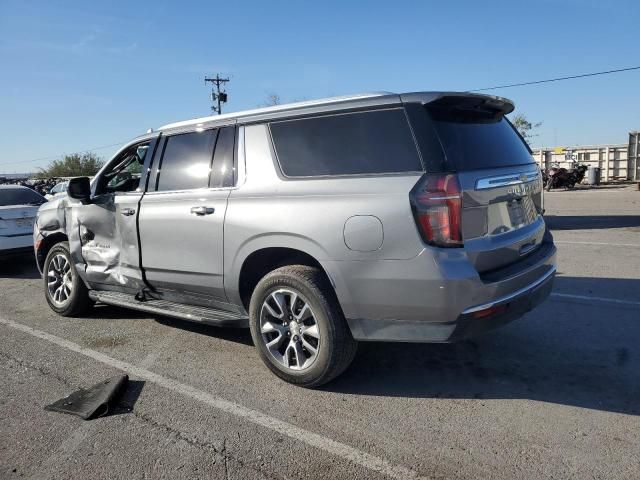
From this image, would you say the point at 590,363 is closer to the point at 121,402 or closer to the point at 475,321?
the point at 475,321

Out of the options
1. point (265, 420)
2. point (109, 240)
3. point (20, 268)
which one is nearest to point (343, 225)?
point (265, 420)

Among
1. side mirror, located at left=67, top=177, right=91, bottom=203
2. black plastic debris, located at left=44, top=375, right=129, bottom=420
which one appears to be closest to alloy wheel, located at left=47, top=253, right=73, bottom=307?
side mirror, located at left=67, top=177, right=91, bottom=203

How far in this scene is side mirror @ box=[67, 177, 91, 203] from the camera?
213 inches

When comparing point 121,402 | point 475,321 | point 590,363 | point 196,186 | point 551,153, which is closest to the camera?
point 475,321

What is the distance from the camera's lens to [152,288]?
500 cm

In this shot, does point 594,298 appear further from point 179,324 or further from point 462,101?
point 179,324

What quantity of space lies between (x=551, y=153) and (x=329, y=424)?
33.9 m

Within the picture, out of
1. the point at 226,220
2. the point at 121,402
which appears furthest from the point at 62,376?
the point at 226,220

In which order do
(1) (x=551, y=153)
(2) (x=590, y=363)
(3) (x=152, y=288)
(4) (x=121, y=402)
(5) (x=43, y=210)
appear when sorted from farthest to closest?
(1) (x=551, y=153), (5) (x=43, y=210), (3) (x=152, y=288), (2) (x=590, y=363), (4) (x=121, y=402)

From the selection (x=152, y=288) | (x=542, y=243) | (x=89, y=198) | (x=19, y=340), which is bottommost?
(x=19, y=340)

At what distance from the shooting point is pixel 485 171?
11.5ft

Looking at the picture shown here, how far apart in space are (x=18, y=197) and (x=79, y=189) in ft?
19.0

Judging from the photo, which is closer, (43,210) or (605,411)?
(605,411)

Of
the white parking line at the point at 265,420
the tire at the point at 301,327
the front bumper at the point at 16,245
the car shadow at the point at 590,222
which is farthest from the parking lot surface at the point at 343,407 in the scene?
the car shadow at the point at 590,222
